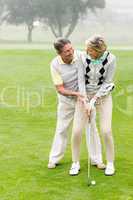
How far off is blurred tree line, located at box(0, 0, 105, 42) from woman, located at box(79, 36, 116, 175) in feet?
95.2

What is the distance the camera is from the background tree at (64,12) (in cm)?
3400

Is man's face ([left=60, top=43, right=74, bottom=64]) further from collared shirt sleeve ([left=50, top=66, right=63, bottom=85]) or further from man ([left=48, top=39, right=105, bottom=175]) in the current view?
collared shirt sleeve ([left=50, top=66, right=63, bottom=85])

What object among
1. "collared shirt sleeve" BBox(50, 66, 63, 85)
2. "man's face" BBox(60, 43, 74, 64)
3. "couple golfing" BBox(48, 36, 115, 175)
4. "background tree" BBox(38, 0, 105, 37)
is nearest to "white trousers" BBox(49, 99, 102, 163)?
"couple golfing" BBox(48, 36, 115, 175)

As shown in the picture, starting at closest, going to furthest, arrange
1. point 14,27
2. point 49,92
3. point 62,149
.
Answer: point 62,149 → point 49,92 → point 14,27

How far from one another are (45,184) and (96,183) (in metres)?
0.52

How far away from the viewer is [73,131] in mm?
5215

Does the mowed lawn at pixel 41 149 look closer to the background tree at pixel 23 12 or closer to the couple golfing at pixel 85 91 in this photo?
the couple golfing at pixel 85 91

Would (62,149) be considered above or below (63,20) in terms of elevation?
above

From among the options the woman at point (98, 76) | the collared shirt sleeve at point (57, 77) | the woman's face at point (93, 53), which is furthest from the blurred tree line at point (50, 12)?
the woman's face at point (93, 53)

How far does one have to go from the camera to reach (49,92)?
12.0 m

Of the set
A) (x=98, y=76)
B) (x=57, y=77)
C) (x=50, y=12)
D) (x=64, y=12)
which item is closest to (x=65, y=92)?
(x=57, y=77)

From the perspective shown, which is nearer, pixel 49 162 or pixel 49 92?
pixel 49 162

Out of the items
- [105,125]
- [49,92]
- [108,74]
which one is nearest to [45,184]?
[105,125]

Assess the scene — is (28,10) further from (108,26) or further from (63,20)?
(108,26)
